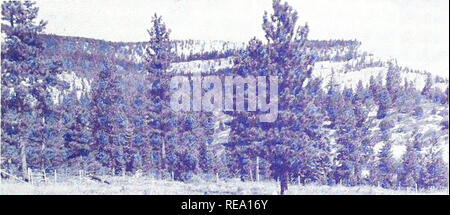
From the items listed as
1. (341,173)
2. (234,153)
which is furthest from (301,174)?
(341,173)

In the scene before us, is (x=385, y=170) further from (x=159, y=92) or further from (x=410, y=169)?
(x=159, y=92)

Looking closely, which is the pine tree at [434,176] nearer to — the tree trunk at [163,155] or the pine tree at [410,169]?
the pine tree at [410,169]

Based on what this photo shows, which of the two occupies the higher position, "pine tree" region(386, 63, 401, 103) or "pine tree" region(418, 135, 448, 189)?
"pine tree" region(386, 63, 401, 103)

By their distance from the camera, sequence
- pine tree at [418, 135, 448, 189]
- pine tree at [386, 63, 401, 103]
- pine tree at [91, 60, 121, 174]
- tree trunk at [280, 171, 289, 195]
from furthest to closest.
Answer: pine tree at [386, 63, 401, 103], pine tree at [418, 135, 448, 189], pine tree at [91, 60, 121, 174], tree trunk at [280, 171, 289, 195]

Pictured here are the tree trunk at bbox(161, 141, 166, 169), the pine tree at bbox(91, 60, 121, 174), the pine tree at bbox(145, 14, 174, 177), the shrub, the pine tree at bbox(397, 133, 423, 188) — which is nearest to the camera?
the pine tree at bbox(145, 14, 174, 177)

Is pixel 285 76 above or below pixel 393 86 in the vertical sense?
above

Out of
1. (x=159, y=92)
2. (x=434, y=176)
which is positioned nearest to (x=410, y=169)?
(x=434, y=176)

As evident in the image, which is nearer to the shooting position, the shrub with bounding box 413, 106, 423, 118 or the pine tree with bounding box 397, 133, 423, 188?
the pine tree with bounding box 397, 133, 423, 188

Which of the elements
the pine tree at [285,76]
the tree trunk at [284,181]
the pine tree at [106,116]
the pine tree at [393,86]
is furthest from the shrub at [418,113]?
the pine tree at [106,116]

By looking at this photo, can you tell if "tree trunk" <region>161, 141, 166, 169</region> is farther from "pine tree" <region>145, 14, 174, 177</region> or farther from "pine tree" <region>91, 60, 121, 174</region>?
"pine tree" <region>91, 60, 121, 174</region>

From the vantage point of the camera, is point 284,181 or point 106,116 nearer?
point 284,181

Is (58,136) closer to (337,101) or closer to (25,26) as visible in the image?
(25,26)

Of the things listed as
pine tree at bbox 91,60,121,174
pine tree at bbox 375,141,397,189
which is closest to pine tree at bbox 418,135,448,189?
pine tree at bbox 375,141,397,189
